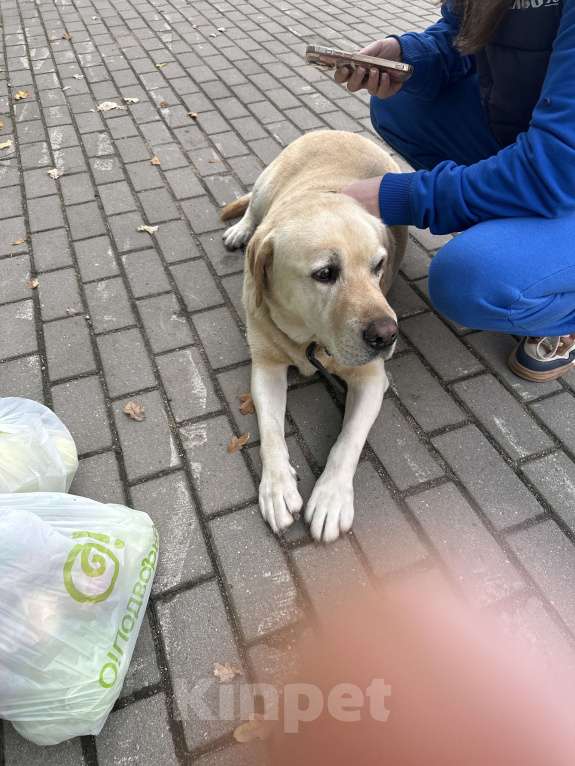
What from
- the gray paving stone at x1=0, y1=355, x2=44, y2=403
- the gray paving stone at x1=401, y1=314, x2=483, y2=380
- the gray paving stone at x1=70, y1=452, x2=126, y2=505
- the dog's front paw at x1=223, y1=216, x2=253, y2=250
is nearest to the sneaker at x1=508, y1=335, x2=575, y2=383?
the gray paving stone at x1=401, y1=314, x2=483, y2=380

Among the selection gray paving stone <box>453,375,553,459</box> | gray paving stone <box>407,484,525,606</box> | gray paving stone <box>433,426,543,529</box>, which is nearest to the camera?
gray paving stone <box>407,484,525,606</box>

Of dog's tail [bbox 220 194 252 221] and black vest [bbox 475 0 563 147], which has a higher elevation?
black vest [bbox 475 0 563 147]

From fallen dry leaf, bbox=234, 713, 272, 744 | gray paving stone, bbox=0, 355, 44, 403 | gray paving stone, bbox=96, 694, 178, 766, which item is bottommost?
gray paving stone, bbox=96, 694, 178, 766

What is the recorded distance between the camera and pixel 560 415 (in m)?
2.56

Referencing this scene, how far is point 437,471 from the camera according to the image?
7.69 feet

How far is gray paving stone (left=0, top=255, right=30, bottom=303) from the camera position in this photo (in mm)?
3213

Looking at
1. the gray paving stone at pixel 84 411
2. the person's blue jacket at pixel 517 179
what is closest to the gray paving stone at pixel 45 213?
the gray paving stone at pixel 84 411

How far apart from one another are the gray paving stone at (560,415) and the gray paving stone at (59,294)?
8.71 ft

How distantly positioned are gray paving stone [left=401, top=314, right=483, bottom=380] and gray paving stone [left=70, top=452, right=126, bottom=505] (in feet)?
5.68

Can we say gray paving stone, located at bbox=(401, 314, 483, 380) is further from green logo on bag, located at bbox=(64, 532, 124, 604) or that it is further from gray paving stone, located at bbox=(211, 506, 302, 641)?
green logo on bag, located at bbox=(64, 532, 124, 604)

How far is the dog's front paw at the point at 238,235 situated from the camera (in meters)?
3.49

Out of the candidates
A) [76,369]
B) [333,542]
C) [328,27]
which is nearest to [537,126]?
[333,542]

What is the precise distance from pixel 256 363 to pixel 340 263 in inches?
27.6

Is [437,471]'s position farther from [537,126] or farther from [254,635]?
Result: [537,126]
